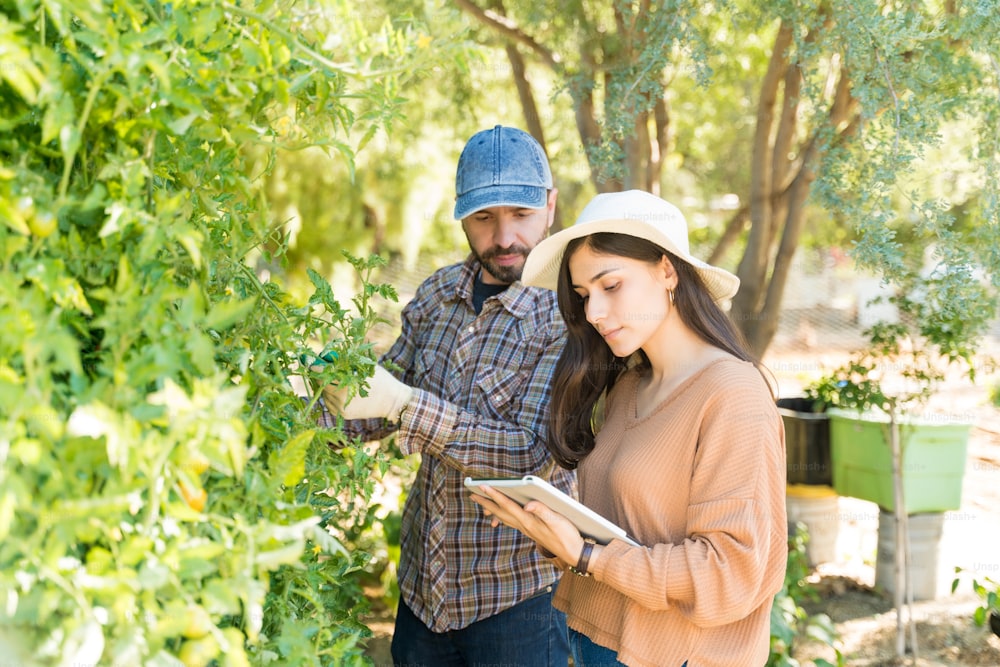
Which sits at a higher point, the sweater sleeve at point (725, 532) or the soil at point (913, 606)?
the sweater sleeve at point (725, 532)

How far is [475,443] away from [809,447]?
11.3ft

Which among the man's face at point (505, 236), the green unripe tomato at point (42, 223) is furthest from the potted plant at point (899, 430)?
the green unripe tomato at point (42, 223)

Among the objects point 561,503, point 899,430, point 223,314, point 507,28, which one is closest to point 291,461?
point 223,314

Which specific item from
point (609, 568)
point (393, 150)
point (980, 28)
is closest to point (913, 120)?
point (980, 28)

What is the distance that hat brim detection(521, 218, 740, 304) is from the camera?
194cm

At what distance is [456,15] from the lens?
1.17m

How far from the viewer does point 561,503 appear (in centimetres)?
178

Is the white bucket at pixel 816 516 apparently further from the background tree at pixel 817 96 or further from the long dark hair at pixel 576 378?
the long dark hair at pixel 576 378

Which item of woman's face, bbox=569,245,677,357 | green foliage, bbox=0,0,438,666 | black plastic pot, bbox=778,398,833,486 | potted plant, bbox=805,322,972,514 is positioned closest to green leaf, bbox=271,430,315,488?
green foliage, bbox=0,0,438,666

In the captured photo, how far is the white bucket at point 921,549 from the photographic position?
4688mm

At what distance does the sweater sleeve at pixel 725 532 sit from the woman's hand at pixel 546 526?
0.25 ft

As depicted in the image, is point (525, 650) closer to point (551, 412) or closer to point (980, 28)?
point (551, 412)

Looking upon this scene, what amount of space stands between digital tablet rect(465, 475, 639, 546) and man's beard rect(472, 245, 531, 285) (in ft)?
2.34

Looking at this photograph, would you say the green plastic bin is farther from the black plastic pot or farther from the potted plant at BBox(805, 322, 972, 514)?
the black plastic pot
